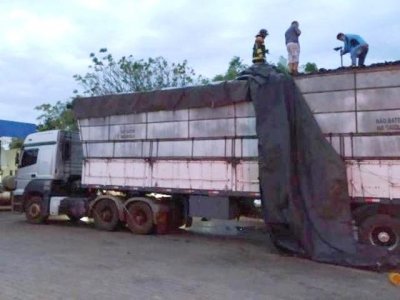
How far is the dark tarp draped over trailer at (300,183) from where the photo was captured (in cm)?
864

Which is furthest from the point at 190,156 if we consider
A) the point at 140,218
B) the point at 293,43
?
the point at 293,43

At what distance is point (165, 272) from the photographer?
7742 millimetres

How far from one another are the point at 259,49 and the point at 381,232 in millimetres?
4437

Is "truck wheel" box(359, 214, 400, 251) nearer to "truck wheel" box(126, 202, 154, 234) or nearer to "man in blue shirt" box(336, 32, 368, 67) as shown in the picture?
"man in blue shirt" box(336, 32, 368, 67)

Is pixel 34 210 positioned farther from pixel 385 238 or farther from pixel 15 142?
pixel 15 142

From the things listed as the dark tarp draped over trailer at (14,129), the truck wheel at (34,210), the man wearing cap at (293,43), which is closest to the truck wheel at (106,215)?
the truck wheel at (34,210)

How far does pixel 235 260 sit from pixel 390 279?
2588 mm

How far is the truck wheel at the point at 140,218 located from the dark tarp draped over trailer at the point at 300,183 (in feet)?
11.8

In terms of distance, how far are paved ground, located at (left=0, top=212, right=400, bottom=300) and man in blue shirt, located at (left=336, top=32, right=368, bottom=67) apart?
4.40 meters

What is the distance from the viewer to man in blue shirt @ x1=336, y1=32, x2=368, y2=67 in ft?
35.5

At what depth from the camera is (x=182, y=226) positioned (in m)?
12.8

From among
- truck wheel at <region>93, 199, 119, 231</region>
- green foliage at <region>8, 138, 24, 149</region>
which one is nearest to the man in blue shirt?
truck wheel at <region>93, 199, 119, 231</region>

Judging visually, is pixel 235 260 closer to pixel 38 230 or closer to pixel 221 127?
pixel 221 127

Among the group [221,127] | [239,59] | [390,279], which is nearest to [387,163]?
[390,279]
